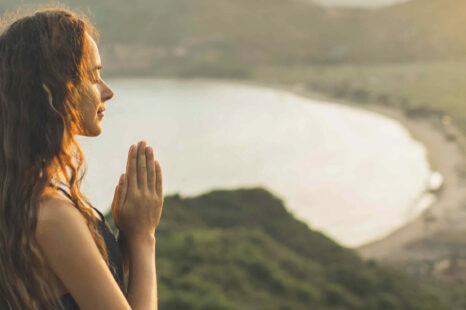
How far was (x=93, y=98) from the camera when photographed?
1.28m

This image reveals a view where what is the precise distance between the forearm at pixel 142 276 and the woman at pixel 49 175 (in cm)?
7

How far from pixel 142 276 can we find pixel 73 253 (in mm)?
266

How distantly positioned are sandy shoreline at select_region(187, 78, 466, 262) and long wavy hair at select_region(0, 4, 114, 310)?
24365 mm

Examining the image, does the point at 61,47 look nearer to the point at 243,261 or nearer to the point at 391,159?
the point at 243,261

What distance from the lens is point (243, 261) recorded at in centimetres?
1102

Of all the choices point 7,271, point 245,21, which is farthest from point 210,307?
point 245,21

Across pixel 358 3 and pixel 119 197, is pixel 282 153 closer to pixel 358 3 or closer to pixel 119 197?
pixel 119 197

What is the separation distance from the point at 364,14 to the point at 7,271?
118280mm

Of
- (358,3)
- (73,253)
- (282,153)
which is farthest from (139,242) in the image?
(358,3)

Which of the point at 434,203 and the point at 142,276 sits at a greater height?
the point at 434,203

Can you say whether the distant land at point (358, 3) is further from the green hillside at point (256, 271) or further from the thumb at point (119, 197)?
the thumb at point (119, 197)

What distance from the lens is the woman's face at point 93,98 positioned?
1.26 m

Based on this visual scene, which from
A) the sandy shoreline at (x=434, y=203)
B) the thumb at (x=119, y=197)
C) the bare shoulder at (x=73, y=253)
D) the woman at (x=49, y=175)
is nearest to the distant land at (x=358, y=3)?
the sandy shoreline at (x=434, y=203)

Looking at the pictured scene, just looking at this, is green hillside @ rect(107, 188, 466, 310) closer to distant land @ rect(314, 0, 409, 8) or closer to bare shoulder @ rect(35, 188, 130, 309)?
bare shoulder @ rect(35, 188, 130, 309)
